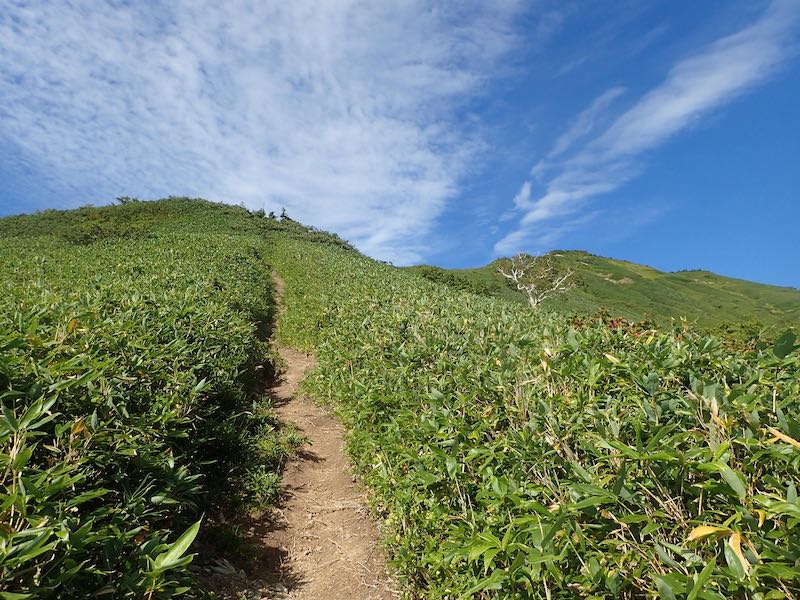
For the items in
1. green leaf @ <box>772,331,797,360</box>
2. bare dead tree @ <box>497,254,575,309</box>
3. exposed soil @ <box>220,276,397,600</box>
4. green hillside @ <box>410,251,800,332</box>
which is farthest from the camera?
green hillside @ <box>410,251,800,332</box>

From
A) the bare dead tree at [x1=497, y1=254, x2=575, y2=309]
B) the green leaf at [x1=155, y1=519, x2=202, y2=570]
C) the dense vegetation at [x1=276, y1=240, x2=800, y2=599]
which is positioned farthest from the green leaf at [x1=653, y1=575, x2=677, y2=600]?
the bare dead tree at [x1=497, y1=254, x2=575, y2=309]

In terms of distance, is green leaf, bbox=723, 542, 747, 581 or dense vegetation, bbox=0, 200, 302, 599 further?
dense vegetation, bbox=0, 200, 302, 599

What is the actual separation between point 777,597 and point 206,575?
3934mm

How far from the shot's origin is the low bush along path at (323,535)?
13.0 ft

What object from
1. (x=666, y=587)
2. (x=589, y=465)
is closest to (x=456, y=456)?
(x=589, y=465)

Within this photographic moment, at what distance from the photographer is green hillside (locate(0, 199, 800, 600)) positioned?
176 centimetres

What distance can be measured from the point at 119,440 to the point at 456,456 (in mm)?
2294

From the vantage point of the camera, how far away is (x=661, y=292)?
2876 inches

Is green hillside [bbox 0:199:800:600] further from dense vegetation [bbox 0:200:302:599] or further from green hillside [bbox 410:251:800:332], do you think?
green hillside [bbox 410:251:800:332]

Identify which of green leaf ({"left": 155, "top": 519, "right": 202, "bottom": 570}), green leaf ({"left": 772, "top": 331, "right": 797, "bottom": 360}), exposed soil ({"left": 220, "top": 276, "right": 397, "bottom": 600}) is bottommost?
exposed soil ({"left": 220, "top": 276, "right": 397, "bottom": 600})

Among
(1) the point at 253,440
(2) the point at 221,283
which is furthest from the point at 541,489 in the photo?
(2) the point at 221,283

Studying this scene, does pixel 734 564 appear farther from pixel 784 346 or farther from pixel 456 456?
pixel 456 456

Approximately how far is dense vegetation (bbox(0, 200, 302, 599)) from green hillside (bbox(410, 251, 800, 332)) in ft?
152

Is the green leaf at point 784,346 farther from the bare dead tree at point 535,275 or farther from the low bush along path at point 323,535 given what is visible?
the bare dead tree at point 535,275
